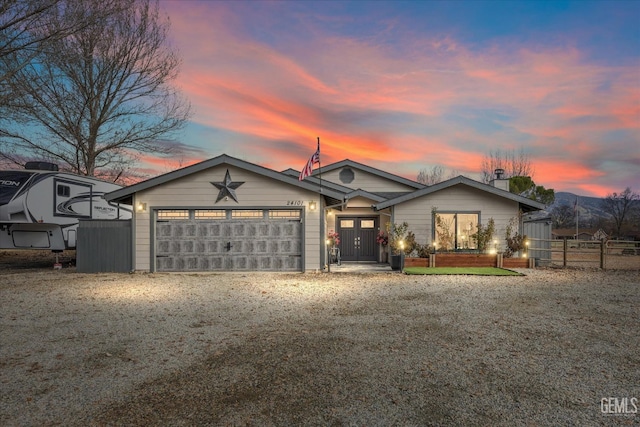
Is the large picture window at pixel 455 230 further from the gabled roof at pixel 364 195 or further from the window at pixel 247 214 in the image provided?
the window at pixel 247 214

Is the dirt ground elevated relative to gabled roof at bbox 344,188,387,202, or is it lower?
lower

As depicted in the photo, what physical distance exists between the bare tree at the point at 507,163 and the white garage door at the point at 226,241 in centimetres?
3707

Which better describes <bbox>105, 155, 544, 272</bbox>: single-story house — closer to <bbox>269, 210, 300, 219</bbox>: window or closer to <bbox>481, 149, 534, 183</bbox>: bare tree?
<bbox>269, 210, 300, 219</bbox>: window

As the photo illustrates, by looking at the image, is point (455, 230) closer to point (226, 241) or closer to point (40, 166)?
point (226, 241)

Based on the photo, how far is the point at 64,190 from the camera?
14.6 meters

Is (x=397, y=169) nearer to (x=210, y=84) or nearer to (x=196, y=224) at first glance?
(x=210, y=84)

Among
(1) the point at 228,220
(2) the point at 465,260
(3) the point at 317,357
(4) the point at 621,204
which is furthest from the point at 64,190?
(4) the point at 621,204

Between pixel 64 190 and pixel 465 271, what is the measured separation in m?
17.1

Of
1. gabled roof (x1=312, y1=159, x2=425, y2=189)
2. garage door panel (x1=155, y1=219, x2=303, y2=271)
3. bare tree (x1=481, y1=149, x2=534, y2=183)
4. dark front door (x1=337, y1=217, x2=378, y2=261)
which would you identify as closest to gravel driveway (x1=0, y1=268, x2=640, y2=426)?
garage door panel (x1=155, y1=219, x2=303, y2=271)

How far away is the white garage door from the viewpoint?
45.8ft

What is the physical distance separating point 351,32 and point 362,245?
993 cm

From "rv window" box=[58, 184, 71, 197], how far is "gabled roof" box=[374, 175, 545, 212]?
13.5m

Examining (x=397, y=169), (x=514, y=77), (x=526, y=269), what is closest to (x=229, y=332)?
(x=526, y=269)

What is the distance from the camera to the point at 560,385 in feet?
13.4
